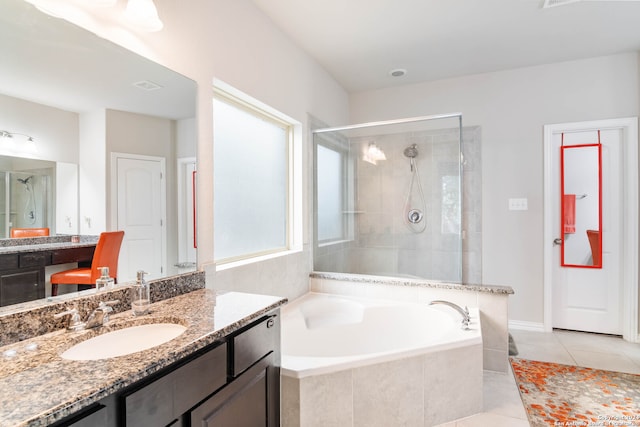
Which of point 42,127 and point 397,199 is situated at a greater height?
point 42,127

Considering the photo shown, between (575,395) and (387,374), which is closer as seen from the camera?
(387,374)

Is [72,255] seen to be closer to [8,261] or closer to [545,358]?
[8,261]

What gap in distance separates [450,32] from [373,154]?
114 centimetres

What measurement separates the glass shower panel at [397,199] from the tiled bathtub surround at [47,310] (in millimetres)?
1893

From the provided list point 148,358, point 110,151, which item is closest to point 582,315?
point 148,358

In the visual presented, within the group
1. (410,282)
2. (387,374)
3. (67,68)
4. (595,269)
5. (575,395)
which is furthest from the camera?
(595,269)

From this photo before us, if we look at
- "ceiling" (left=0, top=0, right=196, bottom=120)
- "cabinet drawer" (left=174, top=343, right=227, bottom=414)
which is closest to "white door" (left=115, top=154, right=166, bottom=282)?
"ceiling" (left=0, top=0, right=196, bottom=120)

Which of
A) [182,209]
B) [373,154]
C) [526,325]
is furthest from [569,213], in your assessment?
[182,209]

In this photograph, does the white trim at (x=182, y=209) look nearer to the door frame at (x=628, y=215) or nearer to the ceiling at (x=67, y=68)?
the ceiling at (x=67, y=68)

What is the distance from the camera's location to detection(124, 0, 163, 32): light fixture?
1.27 metres

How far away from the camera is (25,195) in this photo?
40.9 inches

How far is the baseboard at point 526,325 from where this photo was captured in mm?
3256

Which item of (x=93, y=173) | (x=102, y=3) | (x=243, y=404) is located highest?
(x=102, y=3)

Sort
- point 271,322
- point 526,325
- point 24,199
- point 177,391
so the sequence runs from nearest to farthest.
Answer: point 177,391 < point 24,199 < point 271,322 < point 526,325
